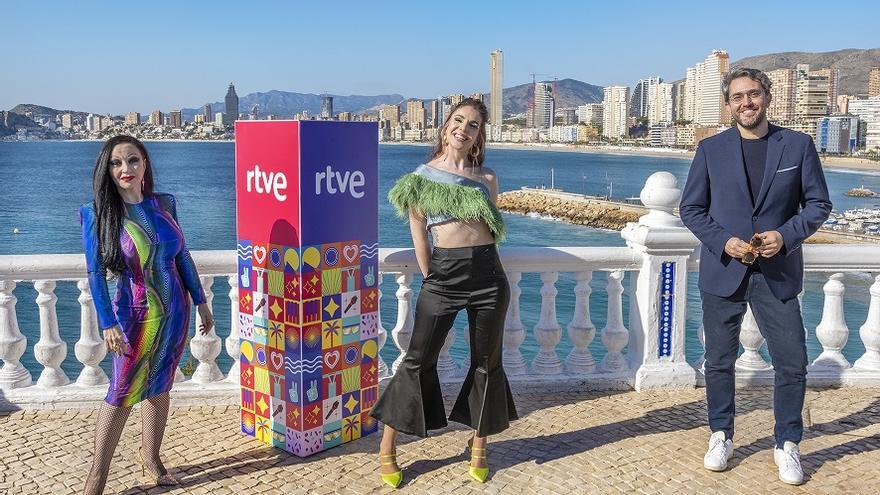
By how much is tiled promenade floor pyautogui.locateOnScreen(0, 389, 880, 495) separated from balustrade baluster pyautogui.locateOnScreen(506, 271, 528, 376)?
339mm

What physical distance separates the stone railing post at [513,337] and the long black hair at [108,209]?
2.51 meters

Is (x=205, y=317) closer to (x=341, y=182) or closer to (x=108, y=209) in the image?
(x=108, y=209)

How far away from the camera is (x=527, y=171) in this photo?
12431 centimetres

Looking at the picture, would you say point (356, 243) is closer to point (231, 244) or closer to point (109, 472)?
point (109, 472)

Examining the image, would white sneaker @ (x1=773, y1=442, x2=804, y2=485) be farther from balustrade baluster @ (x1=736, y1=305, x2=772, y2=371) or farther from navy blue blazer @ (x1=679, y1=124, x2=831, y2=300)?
balustrade baluster @ (x1=736, y1=305, x2=772, y2=371)

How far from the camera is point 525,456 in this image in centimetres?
427

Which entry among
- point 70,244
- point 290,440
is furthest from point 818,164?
point 70,244

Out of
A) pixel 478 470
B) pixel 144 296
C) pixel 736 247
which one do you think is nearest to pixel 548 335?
pixel 478 470

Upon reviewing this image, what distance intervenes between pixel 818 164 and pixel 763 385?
81.8 inches

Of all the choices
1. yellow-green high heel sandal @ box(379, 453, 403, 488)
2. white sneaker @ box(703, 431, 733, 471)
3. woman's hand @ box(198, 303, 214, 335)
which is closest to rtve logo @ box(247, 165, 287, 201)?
woman's hand @ box(198, 303, 214, 335)

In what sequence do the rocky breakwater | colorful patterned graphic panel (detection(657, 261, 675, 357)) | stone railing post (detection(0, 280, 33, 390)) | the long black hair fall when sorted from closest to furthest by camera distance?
the long black hair → stone railing post (detection(0, 280, 33, 390)) → colorful patterned graphic panel (detection(657, 261, 675, 357)) → the rocky breakwater

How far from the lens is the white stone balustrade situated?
4887 millimetres

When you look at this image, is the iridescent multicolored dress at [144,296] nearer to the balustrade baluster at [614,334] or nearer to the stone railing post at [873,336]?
the balustrade baluster at [614,334]

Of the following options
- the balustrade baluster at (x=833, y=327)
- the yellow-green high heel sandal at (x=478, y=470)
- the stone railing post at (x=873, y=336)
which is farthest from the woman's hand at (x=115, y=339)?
the stone railing post at (x=873, y=336)
